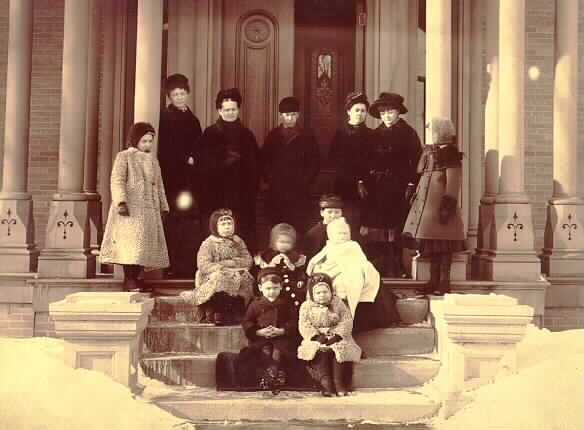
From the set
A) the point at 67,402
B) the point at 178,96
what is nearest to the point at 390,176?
the point at 178,96

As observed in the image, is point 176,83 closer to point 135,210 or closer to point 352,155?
point 135,210

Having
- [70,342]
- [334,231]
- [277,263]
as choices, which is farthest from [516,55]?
[70,342]

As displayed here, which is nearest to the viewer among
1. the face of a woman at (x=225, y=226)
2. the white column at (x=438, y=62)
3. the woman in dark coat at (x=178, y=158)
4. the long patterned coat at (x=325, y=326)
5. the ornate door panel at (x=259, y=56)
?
the long patterned coat at (x=325, y=326)

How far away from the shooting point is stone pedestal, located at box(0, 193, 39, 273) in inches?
352

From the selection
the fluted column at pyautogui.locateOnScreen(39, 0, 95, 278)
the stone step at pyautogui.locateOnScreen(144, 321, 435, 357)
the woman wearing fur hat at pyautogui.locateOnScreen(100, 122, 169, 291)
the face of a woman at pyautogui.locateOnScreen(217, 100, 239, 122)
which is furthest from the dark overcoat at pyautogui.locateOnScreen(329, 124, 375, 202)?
the fluted column at pyautogui.locateOnScreen(39, 0, 95, 278)

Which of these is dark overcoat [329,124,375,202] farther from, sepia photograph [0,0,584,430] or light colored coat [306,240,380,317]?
light colored coat [306,240,380,317]

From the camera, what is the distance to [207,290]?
7008 millimetres

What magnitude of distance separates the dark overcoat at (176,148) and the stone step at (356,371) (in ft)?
7.72

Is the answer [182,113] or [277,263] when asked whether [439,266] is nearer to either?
[277,263]

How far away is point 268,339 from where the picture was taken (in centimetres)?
647

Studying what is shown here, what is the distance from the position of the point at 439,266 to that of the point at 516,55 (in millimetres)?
2575

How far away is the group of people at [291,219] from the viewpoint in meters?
6.47

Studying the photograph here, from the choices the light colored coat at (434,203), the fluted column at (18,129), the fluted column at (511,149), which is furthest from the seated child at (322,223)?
the fluted column at (18,129)

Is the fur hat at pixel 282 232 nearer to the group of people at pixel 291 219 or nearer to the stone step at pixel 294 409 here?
the group of people at pixel 291 219
